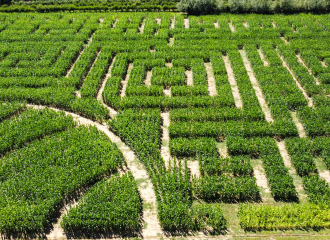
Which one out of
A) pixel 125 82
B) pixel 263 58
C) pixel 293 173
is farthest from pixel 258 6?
pixel 293 173

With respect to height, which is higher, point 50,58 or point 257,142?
point 50,58

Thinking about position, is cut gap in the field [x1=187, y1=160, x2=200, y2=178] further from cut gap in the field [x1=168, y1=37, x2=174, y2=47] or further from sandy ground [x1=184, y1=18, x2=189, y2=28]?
sandy ground [x1=184, y1=18, x2=189, y2=28]

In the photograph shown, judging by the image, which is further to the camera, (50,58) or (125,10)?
(125,10)

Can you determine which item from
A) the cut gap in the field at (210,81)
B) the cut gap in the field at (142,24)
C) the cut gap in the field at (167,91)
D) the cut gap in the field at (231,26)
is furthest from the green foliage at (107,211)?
the cut gap in the field at (231,26)

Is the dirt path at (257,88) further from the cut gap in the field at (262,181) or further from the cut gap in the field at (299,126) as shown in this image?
the cut gap in the field at (262,181)

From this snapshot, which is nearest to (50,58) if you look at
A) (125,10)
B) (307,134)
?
(125,10)

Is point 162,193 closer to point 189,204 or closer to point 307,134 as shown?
point 189,204
